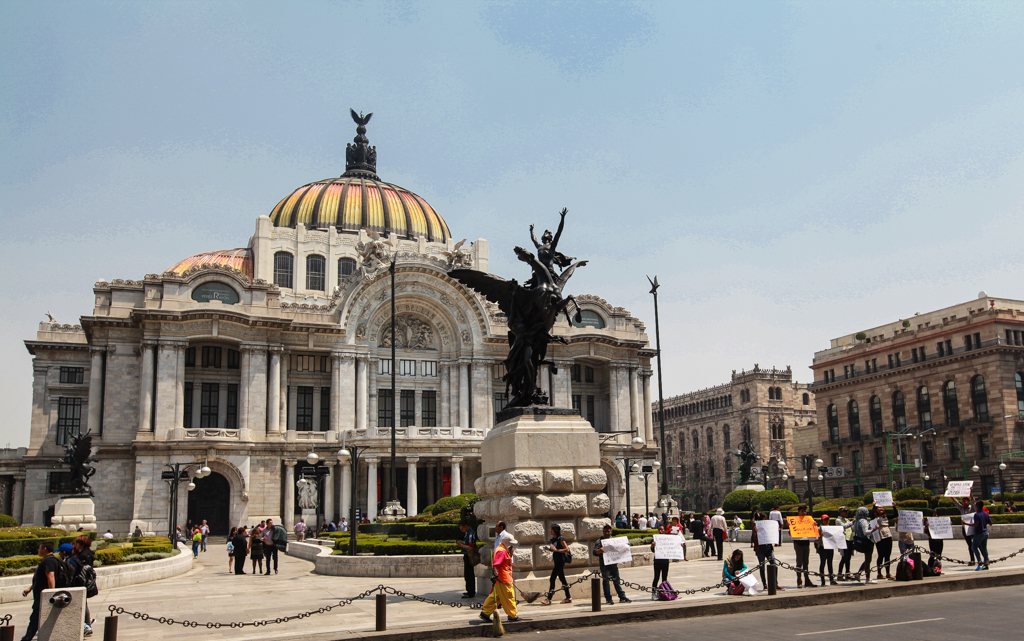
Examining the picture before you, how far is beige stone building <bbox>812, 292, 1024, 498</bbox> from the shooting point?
216 feet

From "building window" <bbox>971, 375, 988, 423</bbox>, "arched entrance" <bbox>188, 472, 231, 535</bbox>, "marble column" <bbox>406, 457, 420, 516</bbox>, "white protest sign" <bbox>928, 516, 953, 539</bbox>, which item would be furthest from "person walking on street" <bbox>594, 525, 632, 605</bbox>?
"building window" <bbox>971, 375, 988, 423</bbox>

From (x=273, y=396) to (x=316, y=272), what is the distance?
1474 centimetres

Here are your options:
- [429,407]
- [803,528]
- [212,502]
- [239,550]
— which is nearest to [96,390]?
[212,502]

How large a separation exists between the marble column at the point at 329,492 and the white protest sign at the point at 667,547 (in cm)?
4070

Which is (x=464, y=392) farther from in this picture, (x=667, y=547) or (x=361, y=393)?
(x=667, y=547)

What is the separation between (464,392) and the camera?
6266 cm

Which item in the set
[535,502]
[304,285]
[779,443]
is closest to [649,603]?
[535,502]

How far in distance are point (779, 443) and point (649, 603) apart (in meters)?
88.1

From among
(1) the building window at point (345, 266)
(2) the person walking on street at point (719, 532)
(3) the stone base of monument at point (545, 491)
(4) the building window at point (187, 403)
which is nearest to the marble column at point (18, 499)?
(4) the building window at point (187, 403)

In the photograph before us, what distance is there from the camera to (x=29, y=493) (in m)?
61.3

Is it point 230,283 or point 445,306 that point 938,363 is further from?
point 230,283

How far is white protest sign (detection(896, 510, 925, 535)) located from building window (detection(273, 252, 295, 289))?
180 ft

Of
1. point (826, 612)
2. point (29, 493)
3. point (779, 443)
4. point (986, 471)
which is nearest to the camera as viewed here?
point (826, 612)

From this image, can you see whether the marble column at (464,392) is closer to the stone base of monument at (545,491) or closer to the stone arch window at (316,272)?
the stone arch window at (316,272)
